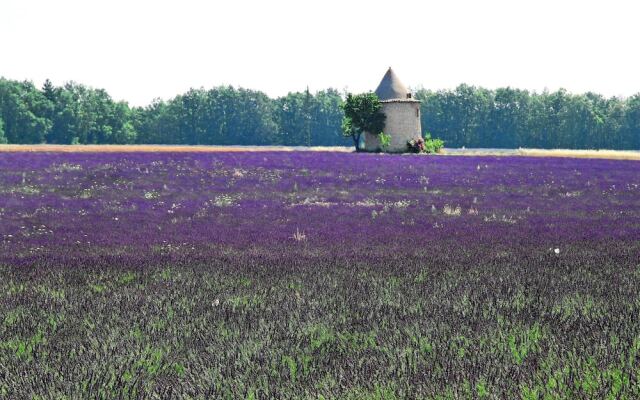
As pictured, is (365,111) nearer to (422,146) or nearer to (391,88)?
(391,88)

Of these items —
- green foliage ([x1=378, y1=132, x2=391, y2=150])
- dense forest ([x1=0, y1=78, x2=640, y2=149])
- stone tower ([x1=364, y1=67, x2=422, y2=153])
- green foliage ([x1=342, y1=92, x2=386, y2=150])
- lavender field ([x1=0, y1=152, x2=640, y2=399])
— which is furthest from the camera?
dense forest ([x1=0, y1=78, x2=640, y2=149])

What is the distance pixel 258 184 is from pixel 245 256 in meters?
11.2

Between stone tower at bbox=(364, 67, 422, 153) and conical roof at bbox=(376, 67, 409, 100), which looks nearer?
stone tower at bbox=(364, 67, 422, 153)

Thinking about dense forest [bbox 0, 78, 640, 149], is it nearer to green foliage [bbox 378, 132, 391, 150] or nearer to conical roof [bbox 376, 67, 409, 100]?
conical roof [bbox 376, 67, 409, 100]

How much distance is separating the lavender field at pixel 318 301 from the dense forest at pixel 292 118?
69049mm

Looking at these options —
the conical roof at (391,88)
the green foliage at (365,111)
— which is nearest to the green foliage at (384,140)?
the green foliage at (365,111)

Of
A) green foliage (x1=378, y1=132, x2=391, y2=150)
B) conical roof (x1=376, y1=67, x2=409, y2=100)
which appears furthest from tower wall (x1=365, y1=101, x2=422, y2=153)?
conical roof (x1=376, y1=67, x2=409, y2=100)

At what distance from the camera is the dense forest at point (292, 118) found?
7712cm

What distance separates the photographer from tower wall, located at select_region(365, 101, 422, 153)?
46.2m

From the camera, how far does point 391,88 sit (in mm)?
47344

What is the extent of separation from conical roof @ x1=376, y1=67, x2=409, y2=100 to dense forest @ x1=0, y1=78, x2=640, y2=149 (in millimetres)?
32560

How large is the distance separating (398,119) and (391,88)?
108 inches

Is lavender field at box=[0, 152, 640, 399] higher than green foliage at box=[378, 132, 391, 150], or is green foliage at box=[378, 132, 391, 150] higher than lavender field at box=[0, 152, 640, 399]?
green foliage at box=[378, 132, 391, 150]

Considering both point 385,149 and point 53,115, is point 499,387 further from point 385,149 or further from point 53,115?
point 53,115
